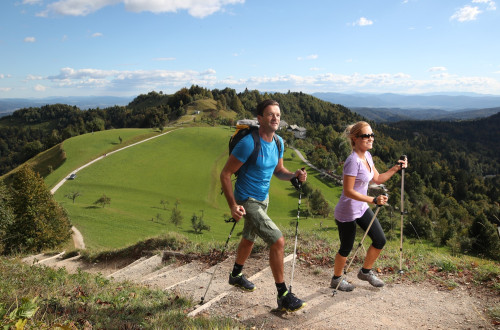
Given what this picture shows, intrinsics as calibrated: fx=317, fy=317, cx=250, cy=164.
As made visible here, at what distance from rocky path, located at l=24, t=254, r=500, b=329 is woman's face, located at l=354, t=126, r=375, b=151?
2.71m

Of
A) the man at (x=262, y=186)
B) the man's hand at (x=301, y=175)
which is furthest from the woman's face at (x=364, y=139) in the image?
the man at (x=262, y=186)

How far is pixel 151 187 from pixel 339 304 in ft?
201

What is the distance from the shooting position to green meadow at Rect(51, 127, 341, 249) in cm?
4018

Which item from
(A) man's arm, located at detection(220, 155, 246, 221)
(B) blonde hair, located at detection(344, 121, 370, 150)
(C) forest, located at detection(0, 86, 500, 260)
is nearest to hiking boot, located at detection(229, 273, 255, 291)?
(A) man's arm, located at detection(220, 155, 246, 221)

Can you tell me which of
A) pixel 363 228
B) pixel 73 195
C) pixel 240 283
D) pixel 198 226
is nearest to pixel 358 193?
pixel 363 228

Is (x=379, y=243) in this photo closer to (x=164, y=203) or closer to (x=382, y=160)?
(x=164, y=203)

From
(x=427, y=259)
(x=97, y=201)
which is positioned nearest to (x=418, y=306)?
(x=427, y=259)

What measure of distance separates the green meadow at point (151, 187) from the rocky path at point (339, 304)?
92.8 ft

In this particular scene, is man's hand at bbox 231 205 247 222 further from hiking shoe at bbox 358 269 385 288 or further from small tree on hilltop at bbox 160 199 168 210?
small tree on hilltop at bbox 160 199 168 210

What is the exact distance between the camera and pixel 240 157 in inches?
189

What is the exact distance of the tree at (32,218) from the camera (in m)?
25.7

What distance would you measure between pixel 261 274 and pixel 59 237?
26.0 metres

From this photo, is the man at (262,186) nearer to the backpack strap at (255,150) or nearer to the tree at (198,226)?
the backpack strap at (255,150)

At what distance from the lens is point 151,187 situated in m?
62.9
